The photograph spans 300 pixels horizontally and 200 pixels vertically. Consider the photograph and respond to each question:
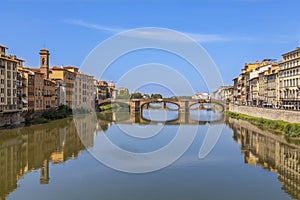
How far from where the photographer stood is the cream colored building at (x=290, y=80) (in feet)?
105

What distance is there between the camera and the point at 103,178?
12711mm

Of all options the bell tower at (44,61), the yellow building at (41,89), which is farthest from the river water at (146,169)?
the bell tower at (44,61)

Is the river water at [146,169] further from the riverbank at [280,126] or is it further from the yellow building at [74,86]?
the yellow building at [74,86]

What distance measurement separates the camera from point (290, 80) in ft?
110

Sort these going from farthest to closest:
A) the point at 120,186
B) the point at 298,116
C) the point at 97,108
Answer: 1. the point at 97,108
2. the point at 298,116
3. the point at 120,186

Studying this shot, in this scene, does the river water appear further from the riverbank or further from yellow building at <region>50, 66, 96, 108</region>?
yellow building at <region>50, 66, 96, 108</region>

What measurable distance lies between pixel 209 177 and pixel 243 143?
373 inches

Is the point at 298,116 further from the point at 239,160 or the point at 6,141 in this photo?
the point at 6,141

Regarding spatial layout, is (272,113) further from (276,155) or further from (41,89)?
(41,89)

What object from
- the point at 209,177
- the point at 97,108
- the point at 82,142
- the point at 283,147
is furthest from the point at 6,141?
the point at 97,108

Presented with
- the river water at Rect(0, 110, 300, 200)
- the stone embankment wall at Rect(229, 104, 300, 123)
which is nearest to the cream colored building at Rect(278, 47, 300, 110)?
the stone embankment wall at Rect(229, 104, 300, 123)

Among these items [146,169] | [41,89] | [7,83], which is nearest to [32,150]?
[146,169]

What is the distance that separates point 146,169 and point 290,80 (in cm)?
2411

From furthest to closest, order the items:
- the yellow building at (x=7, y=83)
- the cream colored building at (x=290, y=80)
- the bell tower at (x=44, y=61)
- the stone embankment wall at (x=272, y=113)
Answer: the bell tower at (x=44, y=61) → the cream colored building at (x=290, y=80) → the yellow building at (x=7, y=83) → the stone embankment wall at (x=272, y=113)
